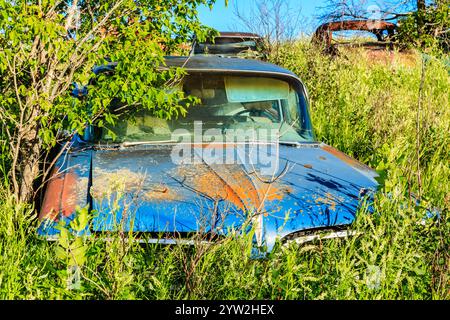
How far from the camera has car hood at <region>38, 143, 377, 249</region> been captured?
9.16 feet

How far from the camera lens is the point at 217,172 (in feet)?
11.0

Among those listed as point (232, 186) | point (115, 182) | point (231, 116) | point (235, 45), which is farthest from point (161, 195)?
point (235, 45)

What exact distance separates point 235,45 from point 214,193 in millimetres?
5844

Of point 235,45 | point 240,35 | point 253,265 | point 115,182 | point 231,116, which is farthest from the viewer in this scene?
point 240,35

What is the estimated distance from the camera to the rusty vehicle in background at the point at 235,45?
847 centimetres

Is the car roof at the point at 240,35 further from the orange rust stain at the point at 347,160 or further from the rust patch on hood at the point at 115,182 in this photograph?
the rust patch on hood at the point at 115,182

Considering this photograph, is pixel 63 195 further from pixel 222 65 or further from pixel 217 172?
pixel 222 65

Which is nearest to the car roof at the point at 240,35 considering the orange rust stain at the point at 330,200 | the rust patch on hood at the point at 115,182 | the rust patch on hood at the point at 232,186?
the rust patch on hood at the point at 232,186

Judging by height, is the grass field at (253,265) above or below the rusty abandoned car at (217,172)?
below

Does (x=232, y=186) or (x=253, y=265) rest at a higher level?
(x=232, y=186)

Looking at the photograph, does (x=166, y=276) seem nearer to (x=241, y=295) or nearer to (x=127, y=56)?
(x=241, y=295)
